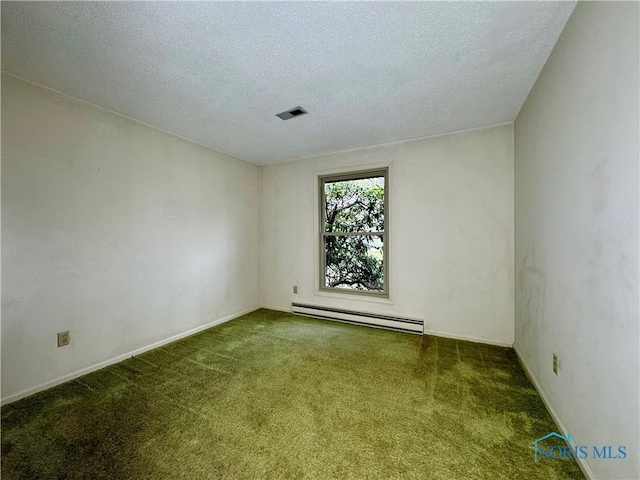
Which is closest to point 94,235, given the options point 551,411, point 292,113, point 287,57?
point 292,113

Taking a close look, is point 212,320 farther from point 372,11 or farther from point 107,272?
point 372,11

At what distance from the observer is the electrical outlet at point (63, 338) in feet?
6.71

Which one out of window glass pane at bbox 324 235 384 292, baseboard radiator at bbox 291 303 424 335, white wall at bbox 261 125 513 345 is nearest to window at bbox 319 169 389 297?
window glass pane at bbox 324 235 384 292

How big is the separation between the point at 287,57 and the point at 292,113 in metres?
0.78

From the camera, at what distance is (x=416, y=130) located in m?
2.85

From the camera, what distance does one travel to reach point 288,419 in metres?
1.63

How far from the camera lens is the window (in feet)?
11.2

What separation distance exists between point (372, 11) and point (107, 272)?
293 cm

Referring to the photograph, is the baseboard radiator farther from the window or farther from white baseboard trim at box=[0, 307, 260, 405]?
white baseboard trim at box=[0, 307, 260, 405]

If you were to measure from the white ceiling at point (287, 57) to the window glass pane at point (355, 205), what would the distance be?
1.02 meters

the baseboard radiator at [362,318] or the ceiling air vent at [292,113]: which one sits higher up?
the ceiling air vent at [292,113]

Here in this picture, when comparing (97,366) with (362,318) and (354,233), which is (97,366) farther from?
(354,233)

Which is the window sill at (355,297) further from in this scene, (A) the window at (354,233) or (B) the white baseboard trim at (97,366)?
(B) the white baseboard trim at (97,366)

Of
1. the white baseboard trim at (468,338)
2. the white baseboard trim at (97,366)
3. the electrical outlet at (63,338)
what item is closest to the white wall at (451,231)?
the white baseboard trim at (468,338)
